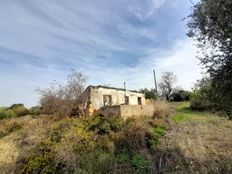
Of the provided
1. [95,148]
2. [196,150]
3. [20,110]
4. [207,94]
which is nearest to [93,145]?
[95,148]

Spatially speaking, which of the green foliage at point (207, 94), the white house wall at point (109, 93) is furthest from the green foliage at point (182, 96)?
the green foliage at point (207, 94)

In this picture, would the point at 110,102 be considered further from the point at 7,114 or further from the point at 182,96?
the point at 182,96

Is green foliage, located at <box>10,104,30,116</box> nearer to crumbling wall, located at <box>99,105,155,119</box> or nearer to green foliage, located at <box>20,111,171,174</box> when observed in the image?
green foliage, located at <box>20,111,171,174</box>

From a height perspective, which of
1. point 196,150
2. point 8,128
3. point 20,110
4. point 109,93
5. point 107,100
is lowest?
point 196,150

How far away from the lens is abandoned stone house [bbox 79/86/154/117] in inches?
843

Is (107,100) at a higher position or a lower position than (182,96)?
lower

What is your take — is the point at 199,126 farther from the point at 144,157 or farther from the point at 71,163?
the point at 71,163

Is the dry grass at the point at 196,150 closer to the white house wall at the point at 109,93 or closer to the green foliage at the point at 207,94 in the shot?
the green foliage at the point at 207,94

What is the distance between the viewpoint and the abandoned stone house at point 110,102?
70.2ft

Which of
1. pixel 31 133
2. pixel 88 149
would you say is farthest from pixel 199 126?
pixel 31 133

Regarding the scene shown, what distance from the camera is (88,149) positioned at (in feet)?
52.2

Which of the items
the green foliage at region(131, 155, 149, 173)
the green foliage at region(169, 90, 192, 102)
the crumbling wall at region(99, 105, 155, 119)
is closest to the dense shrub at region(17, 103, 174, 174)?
the green foliage at region(131, 155, 149, 173)

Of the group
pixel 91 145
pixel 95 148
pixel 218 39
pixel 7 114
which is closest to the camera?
pixel 218 39

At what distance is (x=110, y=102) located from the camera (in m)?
27.0
